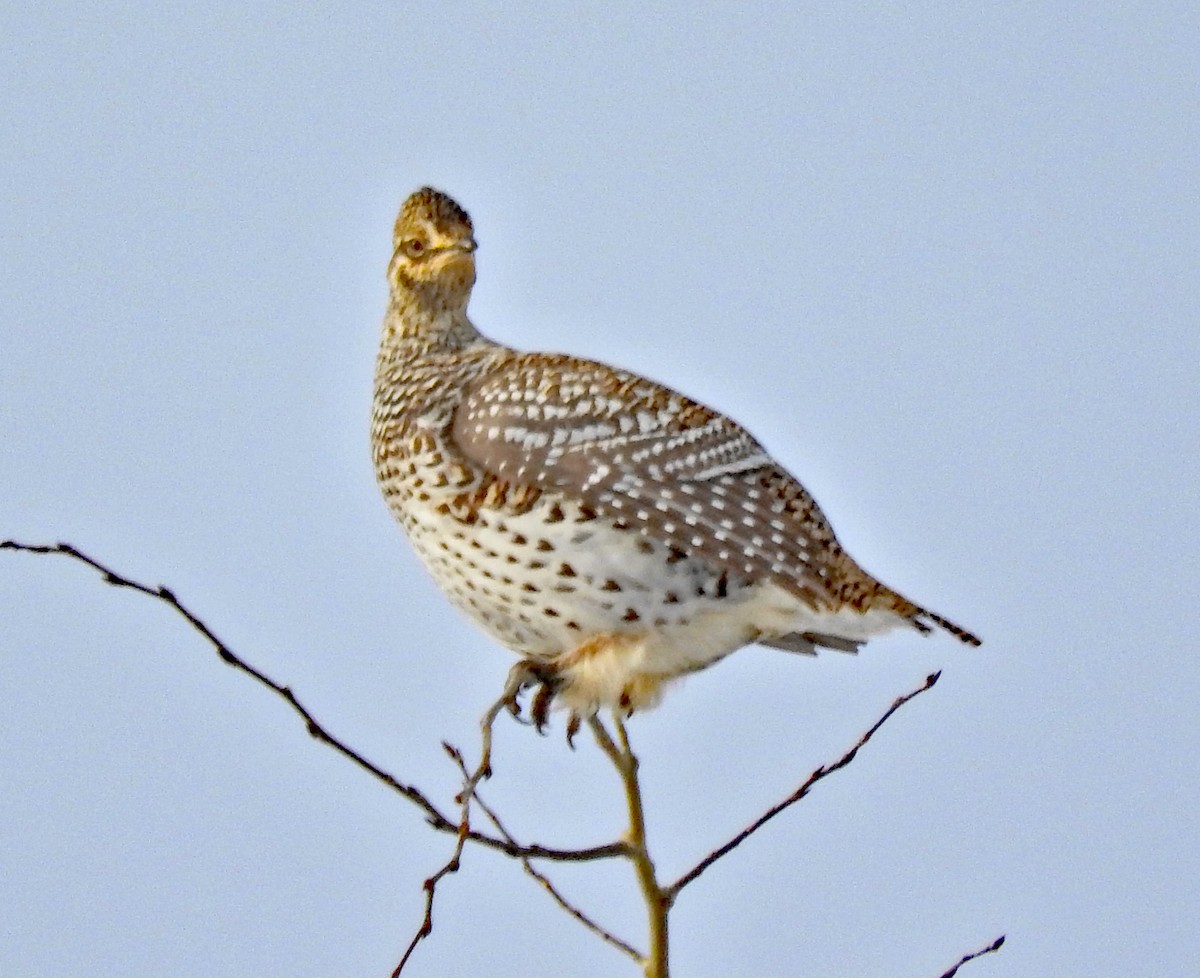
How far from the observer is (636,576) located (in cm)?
635

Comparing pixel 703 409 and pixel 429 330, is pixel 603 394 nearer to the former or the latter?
pixel 703 409

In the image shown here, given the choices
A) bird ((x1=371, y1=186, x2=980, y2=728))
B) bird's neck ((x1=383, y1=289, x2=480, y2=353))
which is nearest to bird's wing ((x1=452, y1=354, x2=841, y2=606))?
bird ((x1=371, y1=186, x2=980, y2=728))

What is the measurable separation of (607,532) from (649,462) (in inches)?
13.6

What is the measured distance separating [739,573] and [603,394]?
0.81 meters

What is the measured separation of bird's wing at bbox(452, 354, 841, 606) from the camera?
6.45 metres

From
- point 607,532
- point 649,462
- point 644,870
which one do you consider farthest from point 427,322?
point 644,870

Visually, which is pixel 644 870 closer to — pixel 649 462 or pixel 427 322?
pixel 649 462

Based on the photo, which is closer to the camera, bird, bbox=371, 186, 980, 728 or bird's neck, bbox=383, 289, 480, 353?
bird, bbox=371, 186, 980, 728

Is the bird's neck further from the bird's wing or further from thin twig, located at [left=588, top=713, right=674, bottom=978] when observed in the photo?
thin twig, located at [left=588, top=713, right=674, bottom=978]

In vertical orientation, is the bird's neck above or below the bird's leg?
above

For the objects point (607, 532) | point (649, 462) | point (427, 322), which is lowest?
point (607, 532)

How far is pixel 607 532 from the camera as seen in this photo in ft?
20.9

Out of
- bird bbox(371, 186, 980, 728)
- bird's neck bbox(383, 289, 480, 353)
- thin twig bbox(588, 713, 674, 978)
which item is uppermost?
bird's neck bbox(383, 289, 480, 353)

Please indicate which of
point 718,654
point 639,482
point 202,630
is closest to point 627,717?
point 718,654
